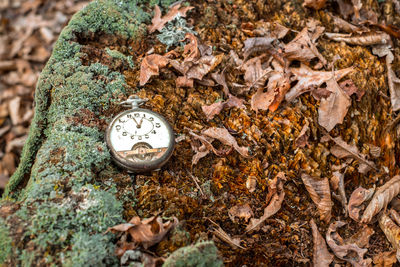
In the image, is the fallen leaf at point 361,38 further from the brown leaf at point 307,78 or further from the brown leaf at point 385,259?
the brown leaf at point 385,259

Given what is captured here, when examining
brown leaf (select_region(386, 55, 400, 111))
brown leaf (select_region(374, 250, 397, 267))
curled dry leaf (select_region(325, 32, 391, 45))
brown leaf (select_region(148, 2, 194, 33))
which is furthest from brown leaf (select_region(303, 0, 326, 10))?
brown leaf (select_region(374, 250, 397, 267))

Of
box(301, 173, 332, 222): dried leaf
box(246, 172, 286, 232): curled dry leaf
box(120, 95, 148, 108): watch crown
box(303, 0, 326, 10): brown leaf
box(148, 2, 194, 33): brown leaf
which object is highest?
box(148, 2, 194, 33): brown leaf

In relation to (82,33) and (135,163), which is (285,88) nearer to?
(135,163)

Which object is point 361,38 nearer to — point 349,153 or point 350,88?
point 350,88

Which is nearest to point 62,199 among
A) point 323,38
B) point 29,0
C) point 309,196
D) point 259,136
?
point 259,136

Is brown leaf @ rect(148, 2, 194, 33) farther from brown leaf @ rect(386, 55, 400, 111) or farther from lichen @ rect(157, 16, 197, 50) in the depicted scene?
brown leaf @ rect(386, 55, 400, 111)

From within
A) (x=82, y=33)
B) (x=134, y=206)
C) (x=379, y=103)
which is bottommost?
(x=379, y=103)

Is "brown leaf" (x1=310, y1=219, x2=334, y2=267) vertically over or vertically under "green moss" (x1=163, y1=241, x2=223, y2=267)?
under

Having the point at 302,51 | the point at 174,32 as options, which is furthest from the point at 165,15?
the point at 302,51
